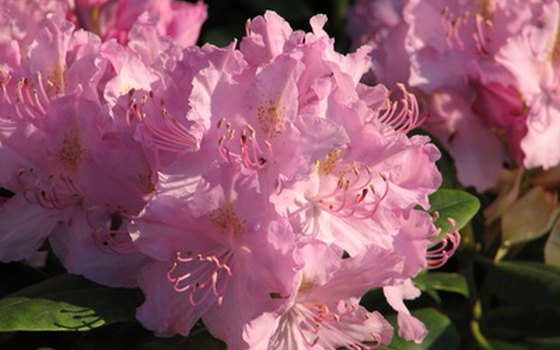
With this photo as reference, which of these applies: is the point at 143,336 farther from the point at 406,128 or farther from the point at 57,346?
the point at 406,128

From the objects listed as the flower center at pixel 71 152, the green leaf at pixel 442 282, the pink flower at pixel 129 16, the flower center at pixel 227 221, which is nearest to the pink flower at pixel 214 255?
the flower center at pixel 227 221

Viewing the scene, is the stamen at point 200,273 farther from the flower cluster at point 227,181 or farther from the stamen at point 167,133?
the stamen at point 167,133

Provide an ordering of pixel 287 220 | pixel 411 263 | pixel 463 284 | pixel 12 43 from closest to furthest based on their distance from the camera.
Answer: pixel 287 220 < pixel 411 263 < pixel 12 43 < pixel 463 284

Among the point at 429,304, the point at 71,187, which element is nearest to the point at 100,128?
the point at 71,187

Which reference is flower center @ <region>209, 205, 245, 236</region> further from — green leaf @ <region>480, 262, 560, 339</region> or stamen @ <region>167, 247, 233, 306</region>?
green leaf @ <region>480, 262, 560, 339</region>

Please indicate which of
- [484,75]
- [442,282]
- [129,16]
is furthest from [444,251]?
[129,16]

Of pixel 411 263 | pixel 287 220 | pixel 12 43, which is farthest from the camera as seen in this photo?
pixel 12 43

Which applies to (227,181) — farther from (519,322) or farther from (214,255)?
(519,322)
